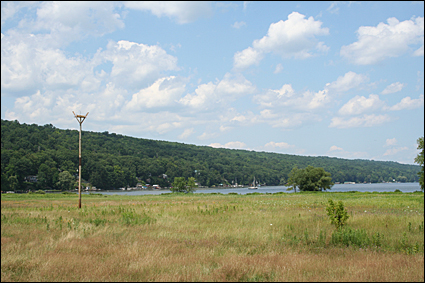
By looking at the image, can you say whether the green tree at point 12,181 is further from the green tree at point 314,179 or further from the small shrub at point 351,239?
the green tree at point 314,179

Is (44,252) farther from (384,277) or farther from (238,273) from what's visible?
(384,277)

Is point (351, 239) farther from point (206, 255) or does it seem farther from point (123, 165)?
point (123, 165)

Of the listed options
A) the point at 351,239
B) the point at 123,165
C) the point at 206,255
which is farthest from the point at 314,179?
the point at 123,165

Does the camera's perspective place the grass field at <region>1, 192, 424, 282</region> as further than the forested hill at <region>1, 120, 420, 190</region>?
No

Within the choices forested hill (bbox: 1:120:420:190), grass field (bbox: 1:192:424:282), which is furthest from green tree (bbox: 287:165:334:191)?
grass field (bbox: 1:192:424:282)

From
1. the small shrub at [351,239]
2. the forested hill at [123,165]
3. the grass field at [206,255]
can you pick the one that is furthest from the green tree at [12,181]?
the small shrub at [351,239]

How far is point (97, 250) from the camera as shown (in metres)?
8.79

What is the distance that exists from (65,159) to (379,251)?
28.1 m

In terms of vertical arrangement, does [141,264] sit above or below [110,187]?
above


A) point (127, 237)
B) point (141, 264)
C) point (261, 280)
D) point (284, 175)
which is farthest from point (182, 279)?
point (284, 175)

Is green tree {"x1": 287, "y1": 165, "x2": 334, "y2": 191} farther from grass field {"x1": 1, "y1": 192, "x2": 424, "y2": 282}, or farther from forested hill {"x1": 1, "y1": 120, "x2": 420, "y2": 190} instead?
grass field {"x1": 1, "y1": 192, "x2": 424, "y2": 282}

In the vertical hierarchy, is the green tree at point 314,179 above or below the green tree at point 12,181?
below

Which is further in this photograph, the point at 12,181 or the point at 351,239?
the point at 12,181

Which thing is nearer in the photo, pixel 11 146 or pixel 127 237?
pixel 127 237
